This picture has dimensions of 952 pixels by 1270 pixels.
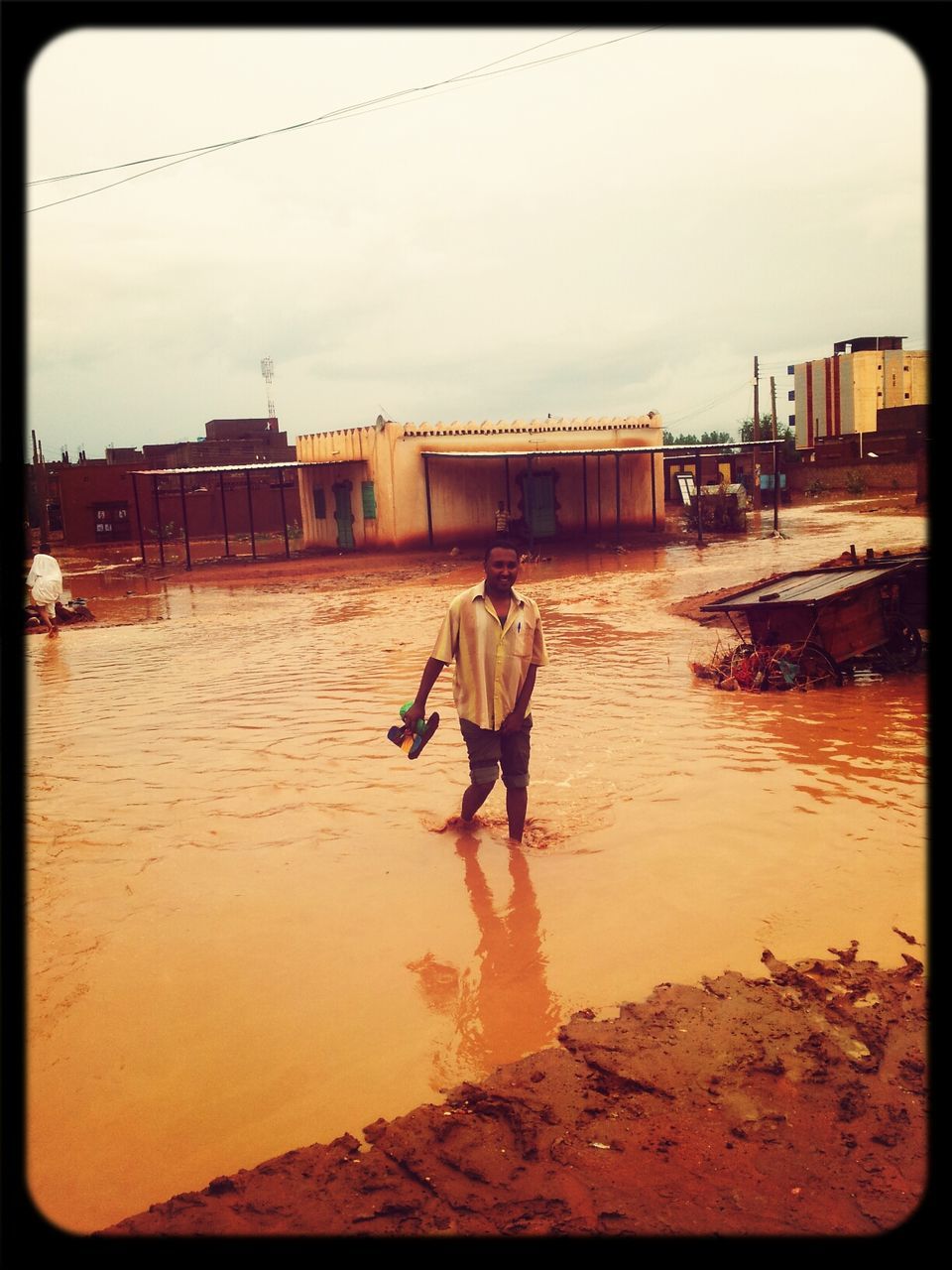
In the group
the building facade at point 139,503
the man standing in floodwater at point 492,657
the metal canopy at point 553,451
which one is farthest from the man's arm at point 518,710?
the building facade at point 139,503

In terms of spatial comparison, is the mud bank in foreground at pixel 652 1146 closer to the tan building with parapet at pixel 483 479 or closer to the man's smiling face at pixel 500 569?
the man's smiling face at pixel 500 569

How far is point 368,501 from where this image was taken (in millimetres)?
27172

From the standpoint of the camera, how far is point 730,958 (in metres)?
4.25

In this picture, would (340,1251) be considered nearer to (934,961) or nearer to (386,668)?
(934,961)

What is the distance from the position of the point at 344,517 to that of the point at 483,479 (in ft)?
14.6

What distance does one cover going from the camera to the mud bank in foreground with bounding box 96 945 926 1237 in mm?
2678

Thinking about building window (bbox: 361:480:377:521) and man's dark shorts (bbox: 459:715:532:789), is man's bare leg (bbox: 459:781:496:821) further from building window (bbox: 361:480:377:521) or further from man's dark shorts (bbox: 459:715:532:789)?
building window (bbox: 361:480:377:521)

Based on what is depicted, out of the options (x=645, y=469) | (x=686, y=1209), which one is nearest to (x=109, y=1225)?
(x=686, y=1209)

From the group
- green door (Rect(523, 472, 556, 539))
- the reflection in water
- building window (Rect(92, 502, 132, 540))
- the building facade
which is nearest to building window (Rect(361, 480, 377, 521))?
green door (Rect(523, 472, 556, 539))

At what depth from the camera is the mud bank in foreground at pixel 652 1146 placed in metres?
2.68

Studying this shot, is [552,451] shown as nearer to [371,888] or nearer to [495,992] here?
[371,888]

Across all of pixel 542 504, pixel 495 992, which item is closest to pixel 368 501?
pixel 542 504

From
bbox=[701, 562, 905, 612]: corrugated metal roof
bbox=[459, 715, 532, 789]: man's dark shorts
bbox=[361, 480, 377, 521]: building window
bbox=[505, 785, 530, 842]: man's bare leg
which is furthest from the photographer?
bbox=[361, 480, 377, 521]: building window

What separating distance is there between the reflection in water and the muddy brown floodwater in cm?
1
